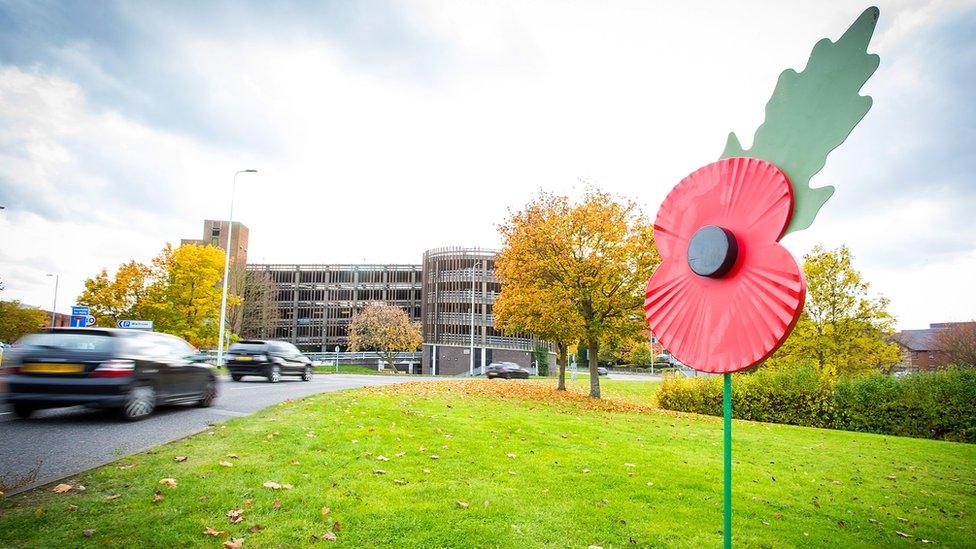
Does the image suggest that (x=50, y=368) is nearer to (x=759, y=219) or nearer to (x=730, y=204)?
(x=730, y=204)

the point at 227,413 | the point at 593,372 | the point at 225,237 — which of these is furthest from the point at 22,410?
the point at 225,237

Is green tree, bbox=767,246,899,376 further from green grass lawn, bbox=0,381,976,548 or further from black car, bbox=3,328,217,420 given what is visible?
black car, bbox=3,328,217,420

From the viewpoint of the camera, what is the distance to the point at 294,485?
531 centimetres

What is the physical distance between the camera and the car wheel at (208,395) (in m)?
10.8

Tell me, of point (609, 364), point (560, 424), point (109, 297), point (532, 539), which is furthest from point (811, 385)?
point (609, 364)

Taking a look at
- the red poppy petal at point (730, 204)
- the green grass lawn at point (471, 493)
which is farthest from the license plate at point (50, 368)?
the red poppy petal at point (730, 204)

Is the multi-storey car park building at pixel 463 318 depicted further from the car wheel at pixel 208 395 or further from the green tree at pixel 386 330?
the car wheel at pixel 208 395

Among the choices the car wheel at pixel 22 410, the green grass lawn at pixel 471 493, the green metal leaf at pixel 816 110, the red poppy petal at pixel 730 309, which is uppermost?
the green metal leaf at pixel 816 110

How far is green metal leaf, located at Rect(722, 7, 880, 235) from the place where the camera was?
125 inches

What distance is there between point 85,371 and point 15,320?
147ft

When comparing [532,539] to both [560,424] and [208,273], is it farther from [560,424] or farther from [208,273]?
[208,273]

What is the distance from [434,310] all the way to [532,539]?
64937 mm

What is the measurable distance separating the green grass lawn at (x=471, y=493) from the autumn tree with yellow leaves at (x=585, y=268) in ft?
29.5

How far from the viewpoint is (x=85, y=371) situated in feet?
26.2
